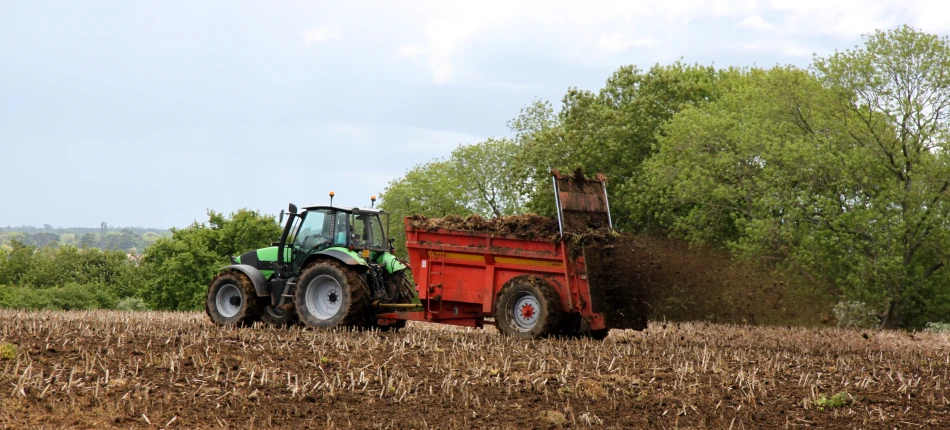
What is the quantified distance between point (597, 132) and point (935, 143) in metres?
13.0

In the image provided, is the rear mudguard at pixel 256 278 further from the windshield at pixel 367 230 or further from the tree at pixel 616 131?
the tree at pixel 616 131

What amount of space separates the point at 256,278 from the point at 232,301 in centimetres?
79

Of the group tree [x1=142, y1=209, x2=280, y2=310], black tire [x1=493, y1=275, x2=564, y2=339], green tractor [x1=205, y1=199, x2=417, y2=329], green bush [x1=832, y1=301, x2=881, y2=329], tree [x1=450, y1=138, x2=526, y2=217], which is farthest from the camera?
tree [x1=450, y1=138, x2=526, y2=217]

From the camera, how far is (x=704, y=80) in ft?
143

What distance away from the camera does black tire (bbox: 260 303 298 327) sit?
16.0m

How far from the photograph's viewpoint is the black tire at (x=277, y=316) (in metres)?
16.0

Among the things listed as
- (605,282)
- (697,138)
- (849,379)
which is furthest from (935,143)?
(849,379)

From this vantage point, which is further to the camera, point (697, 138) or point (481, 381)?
point (697, 138)

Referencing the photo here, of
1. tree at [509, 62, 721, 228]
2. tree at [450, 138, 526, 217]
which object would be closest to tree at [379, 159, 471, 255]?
tree at [450, 138, 526, 217]

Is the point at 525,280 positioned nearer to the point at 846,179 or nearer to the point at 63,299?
the point at 846,179

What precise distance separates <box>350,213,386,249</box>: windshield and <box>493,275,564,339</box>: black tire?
2483 millimetres

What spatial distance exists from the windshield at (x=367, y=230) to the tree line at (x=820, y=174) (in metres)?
16.3

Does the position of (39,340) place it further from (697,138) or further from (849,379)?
(697,138)

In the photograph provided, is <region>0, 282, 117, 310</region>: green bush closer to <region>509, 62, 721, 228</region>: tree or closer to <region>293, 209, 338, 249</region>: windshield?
<region>509, 62, 721, 228</region>: tree
